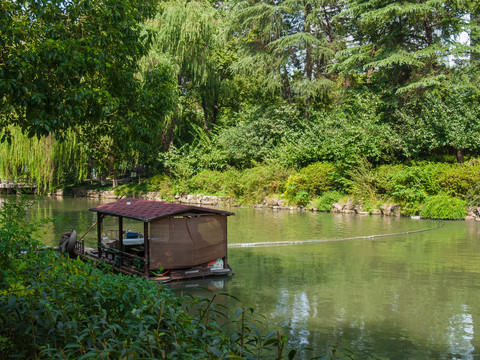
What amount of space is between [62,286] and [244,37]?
37.7 meters

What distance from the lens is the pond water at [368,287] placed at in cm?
781

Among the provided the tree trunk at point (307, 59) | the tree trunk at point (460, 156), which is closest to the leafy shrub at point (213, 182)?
→ the tree trunk at point (307, 59)

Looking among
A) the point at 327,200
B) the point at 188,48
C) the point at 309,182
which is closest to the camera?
the point at 327,200

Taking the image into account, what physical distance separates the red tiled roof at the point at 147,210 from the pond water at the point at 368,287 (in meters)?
1.77

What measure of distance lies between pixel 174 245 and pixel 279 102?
2625 cm

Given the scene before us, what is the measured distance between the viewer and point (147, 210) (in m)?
11.9

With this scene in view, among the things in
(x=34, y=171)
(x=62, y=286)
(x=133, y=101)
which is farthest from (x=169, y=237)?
(x=34, y=171)

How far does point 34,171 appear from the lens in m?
28.3

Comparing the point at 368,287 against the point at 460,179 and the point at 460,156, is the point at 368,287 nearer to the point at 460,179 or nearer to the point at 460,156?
the point at 460,179

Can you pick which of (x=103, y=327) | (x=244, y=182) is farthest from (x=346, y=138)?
(x=103, y=327)

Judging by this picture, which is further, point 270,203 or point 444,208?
point 270,203

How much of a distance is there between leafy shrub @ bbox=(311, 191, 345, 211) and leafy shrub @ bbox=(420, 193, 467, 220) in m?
5.48

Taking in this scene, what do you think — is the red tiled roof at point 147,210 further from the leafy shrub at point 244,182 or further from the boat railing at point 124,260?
the leafy shrub at point 244,182

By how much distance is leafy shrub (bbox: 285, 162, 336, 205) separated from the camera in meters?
28.8
